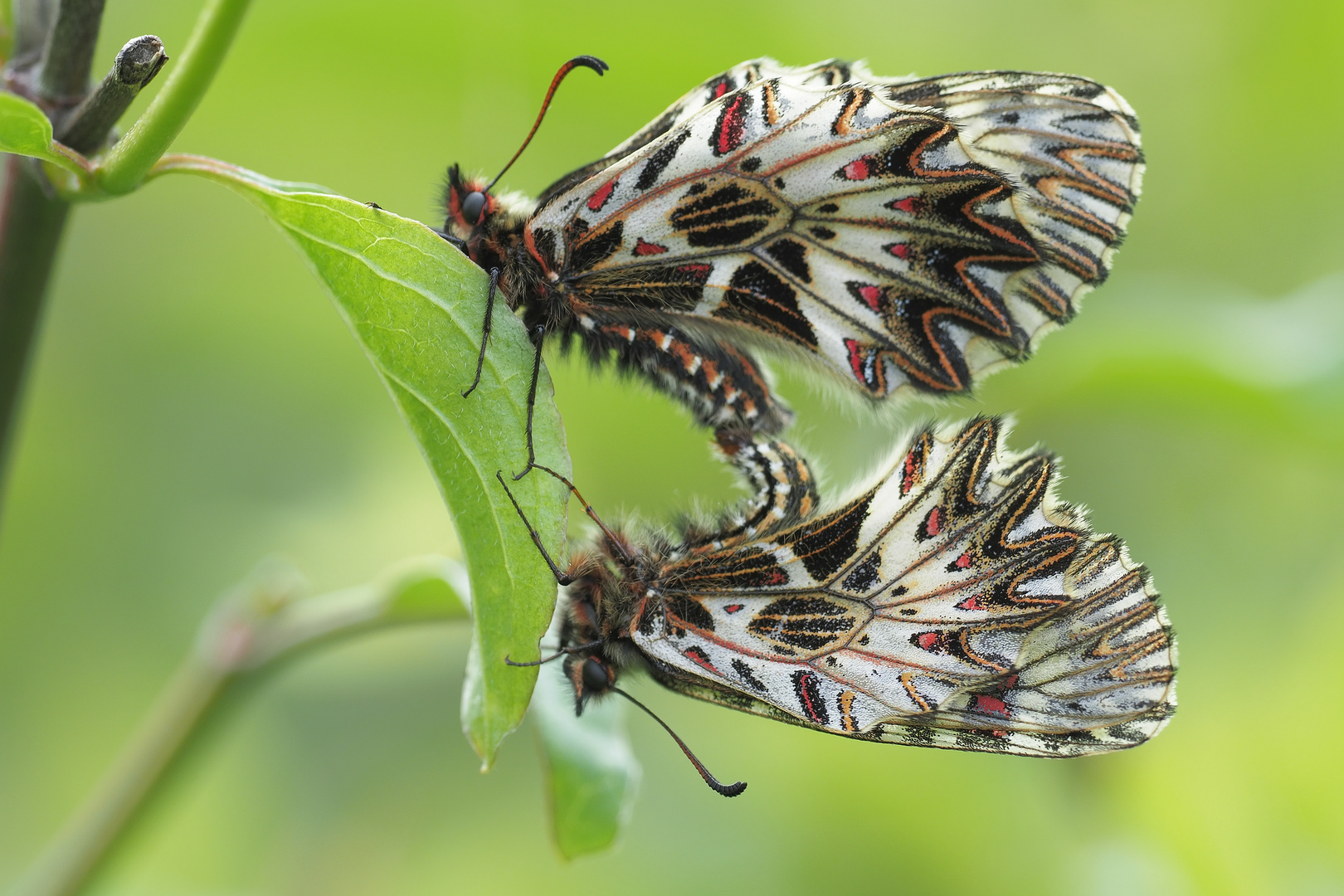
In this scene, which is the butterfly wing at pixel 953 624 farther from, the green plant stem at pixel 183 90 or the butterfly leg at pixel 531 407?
the green plant stem at pixel 183 90

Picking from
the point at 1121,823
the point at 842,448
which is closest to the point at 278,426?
the point at 842,448

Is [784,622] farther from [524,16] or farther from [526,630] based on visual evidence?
[524,16]

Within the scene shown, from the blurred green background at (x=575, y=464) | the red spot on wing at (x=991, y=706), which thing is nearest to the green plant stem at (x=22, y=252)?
the red spot on wing at (x=991, y=706)

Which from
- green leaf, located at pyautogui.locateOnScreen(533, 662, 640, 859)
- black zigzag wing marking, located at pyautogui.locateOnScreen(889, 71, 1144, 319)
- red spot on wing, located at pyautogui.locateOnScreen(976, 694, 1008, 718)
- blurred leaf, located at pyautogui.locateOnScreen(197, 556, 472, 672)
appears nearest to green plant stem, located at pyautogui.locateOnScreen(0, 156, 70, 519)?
blurred leaf, located at pyautogui.locateOnScreen(197, 556, 472, 672)

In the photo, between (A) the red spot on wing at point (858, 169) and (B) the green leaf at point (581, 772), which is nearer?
(A) the red spot on wing at point (858, 169)

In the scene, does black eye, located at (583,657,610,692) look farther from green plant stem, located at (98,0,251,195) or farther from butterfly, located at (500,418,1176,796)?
green plant stem, located at (98,0,251,195)
